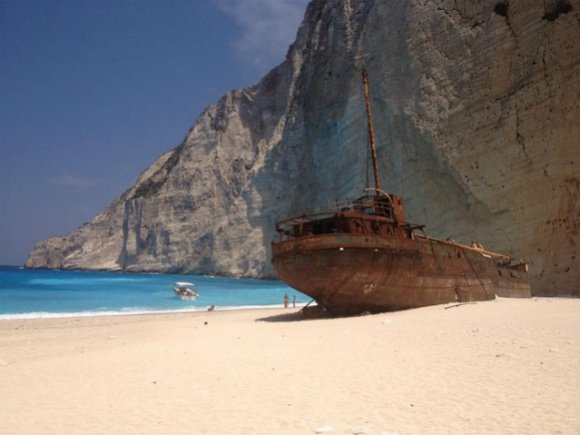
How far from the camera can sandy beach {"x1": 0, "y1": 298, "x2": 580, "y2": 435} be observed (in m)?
4.72

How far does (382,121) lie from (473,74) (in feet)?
32.5

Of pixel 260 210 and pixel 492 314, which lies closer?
pixel 492 314

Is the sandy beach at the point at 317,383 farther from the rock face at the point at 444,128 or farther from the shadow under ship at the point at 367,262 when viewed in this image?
the rock face at the point at 444,128

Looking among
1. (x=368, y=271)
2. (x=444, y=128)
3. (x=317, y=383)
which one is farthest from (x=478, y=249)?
(x=444, y=128)

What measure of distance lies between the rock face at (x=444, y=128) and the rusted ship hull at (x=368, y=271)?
16.2 meters

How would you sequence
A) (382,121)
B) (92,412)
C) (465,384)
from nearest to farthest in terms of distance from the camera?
(92,412) → (465,384) → (382,121)

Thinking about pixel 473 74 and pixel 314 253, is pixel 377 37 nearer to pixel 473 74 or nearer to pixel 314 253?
pixel 473 74

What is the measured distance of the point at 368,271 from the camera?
48.7 feet

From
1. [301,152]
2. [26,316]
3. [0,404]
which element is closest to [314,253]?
[0,404]

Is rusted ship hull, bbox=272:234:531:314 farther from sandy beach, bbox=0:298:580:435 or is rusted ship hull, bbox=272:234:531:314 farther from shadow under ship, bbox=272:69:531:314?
sandy beach, bbox=0:298:580:435

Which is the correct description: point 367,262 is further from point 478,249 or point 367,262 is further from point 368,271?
point 478,249

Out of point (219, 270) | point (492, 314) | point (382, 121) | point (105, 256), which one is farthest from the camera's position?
point (105, 256)

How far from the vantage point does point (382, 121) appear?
142ft

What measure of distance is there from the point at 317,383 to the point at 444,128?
34.1 metres
